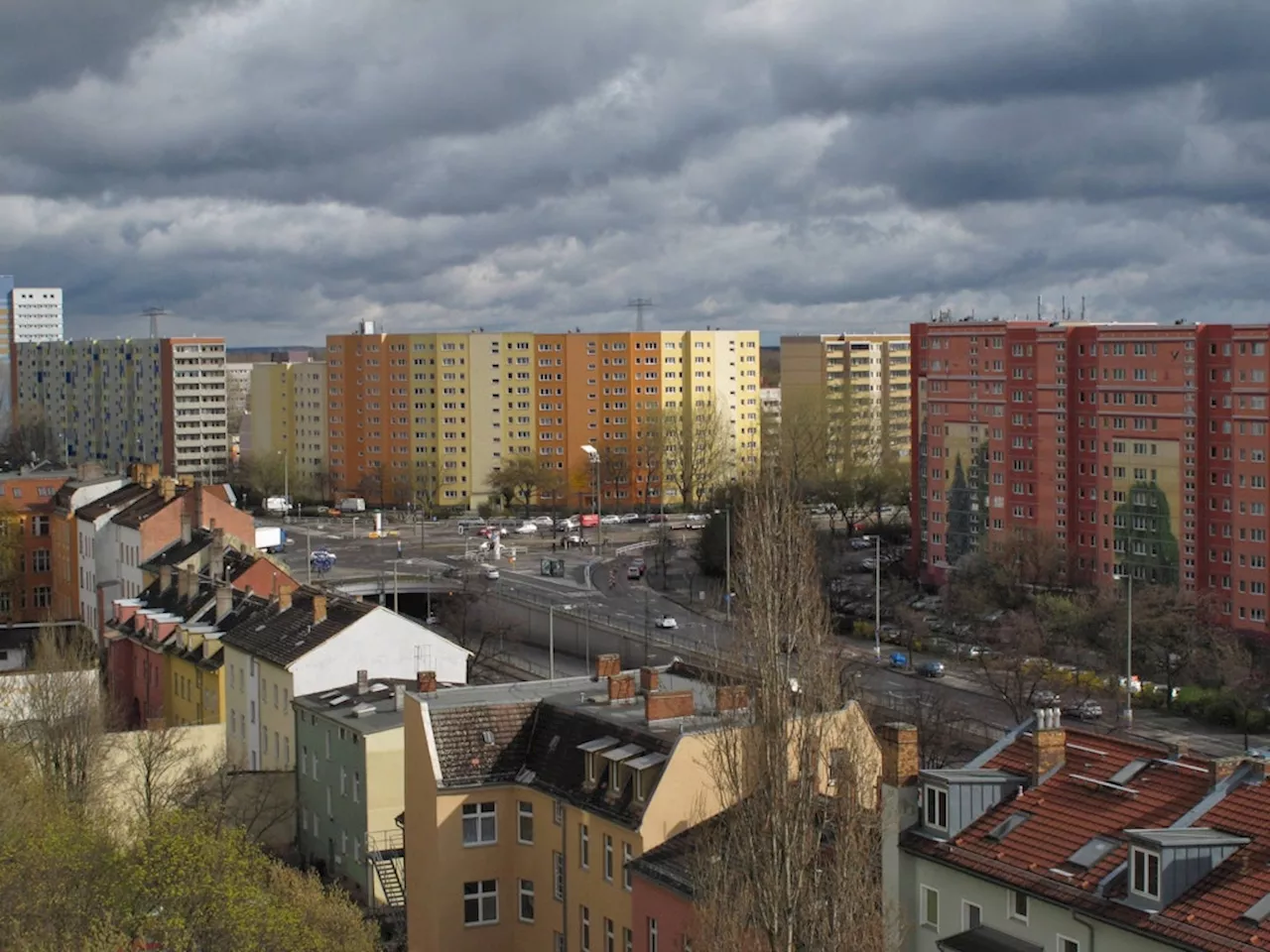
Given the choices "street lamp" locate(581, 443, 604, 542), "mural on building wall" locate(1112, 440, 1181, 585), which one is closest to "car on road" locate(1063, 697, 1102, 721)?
"mural on building wall" locate(1112, 440, 1181, 585)

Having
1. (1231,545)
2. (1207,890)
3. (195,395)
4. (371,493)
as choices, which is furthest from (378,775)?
(195,395)

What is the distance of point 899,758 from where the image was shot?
806 inches

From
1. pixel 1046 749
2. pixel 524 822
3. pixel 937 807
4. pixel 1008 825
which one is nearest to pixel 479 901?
pixel 524 822

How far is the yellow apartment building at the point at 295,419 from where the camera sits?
116m

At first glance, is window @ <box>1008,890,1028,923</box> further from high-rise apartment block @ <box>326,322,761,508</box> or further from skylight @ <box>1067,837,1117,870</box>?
high-rise apartment block @ <box>326,322,761,508</box>

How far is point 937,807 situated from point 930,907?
109 centimetres

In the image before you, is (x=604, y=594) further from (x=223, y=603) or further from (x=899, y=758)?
(x=899, y=758)

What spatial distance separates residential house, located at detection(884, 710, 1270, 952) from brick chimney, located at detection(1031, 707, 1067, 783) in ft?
0.06

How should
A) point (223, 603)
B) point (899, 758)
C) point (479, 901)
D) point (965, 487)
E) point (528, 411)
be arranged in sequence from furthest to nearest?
point (528, 411), point (965, 487), point (223, 603), point (479, 901), point (899, 758)

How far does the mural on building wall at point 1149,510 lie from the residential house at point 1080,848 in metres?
43.9

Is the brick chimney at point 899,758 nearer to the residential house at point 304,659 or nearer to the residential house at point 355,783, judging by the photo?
the residential house at point 355,783

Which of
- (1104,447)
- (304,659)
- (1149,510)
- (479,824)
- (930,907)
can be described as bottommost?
(479,824)

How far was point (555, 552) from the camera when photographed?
297 ft

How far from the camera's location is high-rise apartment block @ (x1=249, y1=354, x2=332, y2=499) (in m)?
116
